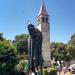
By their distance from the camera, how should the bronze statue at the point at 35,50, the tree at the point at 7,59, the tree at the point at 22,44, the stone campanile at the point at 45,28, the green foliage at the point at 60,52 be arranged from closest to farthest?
the tree at the point at 7,59
the bronze statue at the point at 35,50
the stone campanile at the point at 45,28
the green foliage at the point at 60,52
the tree at the point at 22,44

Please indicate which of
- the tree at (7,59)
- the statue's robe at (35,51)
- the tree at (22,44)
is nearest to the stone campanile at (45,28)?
the tree at (22,44)

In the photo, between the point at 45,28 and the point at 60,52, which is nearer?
the point at 45,28

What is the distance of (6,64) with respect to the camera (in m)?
23.9

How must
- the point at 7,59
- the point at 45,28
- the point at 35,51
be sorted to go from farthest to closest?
the point at 45,28 < the point at 35,51 < the point at 7,59

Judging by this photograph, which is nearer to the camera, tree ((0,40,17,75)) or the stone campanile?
tree ((0,40,17,75))

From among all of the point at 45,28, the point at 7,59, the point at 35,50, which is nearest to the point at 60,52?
the point at 45,28

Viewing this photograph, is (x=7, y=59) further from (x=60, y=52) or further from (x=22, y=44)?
(x=22, y=44)

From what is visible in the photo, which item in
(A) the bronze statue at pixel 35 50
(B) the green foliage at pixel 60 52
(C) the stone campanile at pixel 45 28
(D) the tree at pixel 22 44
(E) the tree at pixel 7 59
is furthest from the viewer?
(D) the tree at pixel 22 44

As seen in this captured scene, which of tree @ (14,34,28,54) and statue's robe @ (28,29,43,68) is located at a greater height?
tree @ (14,34,28,54)

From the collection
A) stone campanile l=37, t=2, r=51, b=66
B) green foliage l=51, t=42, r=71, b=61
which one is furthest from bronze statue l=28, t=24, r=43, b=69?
green foliage l=51, t=42, r=71, b=61

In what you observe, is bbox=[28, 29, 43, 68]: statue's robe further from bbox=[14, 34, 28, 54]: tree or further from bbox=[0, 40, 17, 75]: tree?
bbox=[14, 34, 28, 54]: tree

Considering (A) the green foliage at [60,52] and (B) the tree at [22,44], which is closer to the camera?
(A) the green foliage at [60,52]

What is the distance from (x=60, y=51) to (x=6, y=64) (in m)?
37.8

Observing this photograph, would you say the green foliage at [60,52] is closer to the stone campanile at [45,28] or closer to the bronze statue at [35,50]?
the stone campanile at [45,28]
